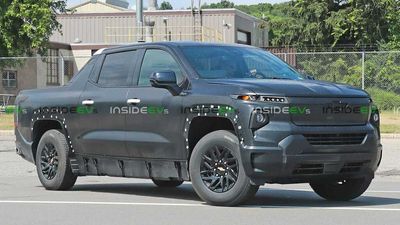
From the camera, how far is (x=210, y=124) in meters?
8.13

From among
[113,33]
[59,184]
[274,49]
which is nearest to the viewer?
[59,184]

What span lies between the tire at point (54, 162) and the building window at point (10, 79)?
35771 mm

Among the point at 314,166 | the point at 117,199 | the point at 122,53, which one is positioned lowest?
the point at 117,199

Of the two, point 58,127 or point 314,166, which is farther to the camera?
point 58,127

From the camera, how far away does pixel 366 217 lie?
23.7ft

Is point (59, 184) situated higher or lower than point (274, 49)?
lower

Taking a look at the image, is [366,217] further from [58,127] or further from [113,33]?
[113,33]

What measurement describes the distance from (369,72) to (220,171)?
18.7 metres

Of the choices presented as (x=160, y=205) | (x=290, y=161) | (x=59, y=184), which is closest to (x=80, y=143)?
(x=59, y=184)

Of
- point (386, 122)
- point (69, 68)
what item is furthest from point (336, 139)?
point (69, 68)

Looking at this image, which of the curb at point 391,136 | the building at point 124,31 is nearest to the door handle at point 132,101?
the curb at point 391,136

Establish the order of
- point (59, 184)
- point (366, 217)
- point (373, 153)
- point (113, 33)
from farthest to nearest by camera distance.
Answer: point (113, 33) < point (59, 184) < point (373, 153) < point (366, 217)

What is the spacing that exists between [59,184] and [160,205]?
2.15 metres

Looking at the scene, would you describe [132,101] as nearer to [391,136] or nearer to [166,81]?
[166,81]
